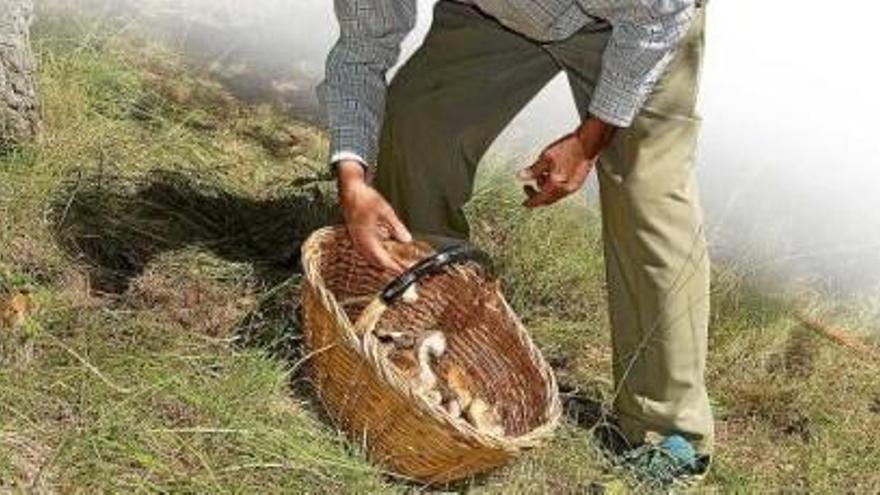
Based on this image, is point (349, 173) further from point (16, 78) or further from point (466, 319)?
point (16, 78)

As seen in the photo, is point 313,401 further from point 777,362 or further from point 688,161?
point 777,362

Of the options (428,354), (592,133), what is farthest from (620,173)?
(428,354)

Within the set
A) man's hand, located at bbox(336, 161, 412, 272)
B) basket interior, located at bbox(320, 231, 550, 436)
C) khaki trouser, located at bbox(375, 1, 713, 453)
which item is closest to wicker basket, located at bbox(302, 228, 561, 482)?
basket interior, located at bbox(320, 231, 550, 436)

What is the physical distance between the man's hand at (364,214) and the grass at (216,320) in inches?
13.4

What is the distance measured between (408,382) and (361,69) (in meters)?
0.73

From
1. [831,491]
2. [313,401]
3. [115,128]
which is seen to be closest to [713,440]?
[831,491]

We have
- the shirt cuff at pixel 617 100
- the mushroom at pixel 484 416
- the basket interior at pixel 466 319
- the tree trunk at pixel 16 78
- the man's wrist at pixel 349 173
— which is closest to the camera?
the shirt cuff at pixel 617 100

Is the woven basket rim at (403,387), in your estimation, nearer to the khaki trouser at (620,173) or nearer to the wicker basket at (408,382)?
the wicker basket at (408,382)

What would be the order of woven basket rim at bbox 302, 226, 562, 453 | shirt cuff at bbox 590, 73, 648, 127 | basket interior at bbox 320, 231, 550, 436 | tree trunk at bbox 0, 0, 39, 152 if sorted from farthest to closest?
tree trunk at bbox 0, 0, 39, 152, basket interior at bbox 320, 231, 550, 436, shirt cuff at bbox 590, 73, 648, 127, woven basket rim at bbox 302, 226, 562, 453

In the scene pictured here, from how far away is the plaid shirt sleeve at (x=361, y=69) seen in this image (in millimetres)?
2863

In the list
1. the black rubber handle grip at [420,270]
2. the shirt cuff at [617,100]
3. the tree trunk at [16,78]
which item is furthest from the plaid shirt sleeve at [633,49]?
the tree trunk at [16,78]

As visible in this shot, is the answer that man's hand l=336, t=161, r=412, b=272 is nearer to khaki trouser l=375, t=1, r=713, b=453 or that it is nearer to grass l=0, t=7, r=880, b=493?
grass l=0, t=7, r=880, b=493

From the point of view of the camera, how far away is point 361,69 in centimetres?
294

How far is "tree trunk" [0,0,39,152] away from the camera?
3.51m
